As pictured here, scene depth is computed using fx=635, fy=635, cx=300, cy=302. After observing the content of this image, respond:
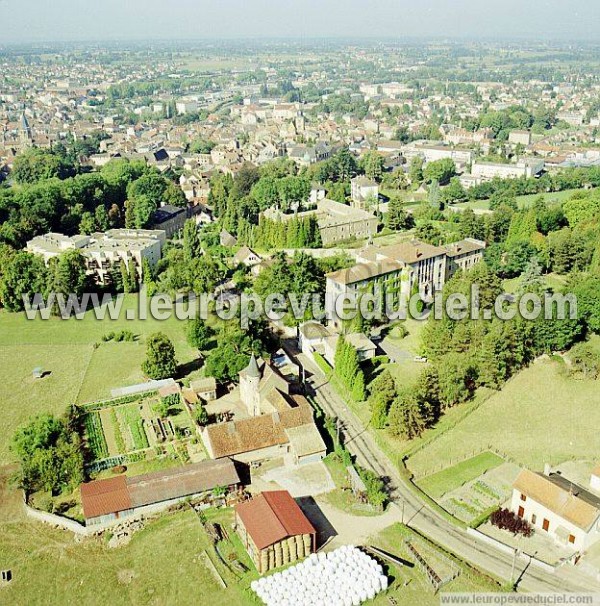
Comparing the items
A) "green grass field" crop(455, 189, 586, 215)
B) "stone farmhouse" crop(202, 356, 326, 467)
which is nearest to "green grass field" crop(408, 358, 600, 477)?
"stone farmhouse" crop(202, 356, 326, 467)

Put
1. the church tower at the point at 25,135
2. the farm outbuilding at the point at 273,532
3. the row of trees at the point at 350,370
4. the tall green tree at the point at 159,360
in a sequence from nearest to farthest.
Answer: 1. the farm outbuilding at the point at 273,532
2. the row of trees at the point at 350,370
3. the tall green tree at the point at 159,360
4. the church tower at the point at 25,135

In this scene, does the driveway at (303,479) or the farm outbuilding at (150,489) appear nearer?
the farm outbuilding at (150,489)

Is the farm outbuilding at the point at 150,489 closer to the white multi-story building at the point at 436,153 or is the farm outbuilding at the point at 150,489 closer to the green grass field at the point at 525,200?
the green grass field at the point at 525,200

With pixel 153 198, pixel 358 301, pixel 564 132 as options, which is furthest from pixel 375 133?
pixel 358 301

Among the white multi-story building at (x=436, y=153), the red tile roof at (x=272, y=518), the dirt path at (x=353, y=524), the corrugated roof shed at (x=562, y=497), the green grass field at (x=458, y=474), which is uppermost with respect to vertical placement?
the white multi-story building at (x=436, y=153)

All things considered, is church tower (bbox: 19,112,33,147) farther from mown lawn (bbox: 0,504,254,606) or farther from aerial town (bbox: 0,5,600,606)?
mown lawn (bbox: 0,504,254,606)

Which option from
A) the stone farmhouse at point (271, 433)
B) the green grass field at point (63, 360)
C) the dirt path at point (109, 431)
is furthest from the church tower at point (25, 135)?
the stone farmhouse at point (271, 433)

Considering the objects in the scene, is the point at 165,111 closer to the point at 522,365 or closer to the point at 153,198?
the point at 153,198

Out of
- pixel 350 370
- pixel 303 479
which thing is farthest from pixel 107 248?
pixel 303 479
